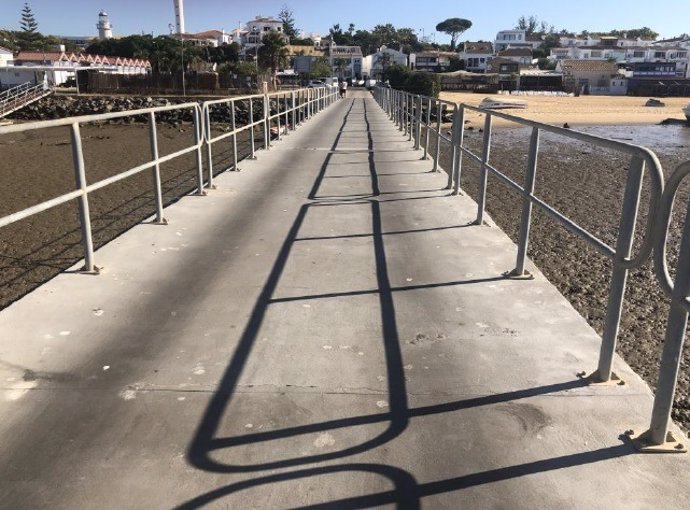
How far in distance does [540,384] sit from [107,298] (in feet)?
9.00

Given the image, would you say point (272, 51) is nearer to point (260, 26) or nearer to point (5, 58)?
point (5, 58)

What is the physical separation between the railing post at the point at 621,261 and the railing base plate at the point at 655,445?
0.50 m

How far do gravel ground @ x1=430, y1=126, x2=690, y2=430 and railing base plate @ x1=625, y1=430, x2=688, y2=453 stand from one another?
1.03m

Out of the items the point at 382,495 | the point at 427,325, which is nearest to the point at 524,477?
the point at 382,495

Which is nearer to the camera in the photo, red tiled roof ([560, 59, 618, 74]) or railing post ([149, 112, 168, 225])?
railing post ([149, 112, 168, 225])

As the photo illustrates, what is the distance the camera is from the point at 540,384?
2.97 meters

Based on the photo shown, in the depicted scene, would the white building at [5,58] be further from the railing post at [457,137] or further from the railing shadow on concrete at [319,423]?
the railing shadow on concrete at [319,423]

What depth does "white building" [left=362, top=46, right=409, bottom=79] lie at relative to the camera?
136 m

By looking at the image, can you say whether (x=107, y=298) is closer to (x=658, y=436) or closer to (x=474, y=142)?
(x=658, y=436)

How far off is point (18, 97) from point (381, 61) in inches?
3992

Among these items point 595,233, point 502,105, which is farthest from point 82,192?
point 502,105

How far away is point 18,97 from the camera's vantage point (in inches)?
1967

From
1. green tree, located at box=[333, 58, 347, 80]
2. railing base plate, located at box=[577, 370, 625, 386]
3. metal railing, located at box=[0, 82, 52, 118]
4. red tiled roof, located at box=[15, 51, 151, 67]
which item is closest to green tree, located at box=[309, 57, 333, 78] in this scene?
red tiled roof, located at box=[15, 51, 151, 67]

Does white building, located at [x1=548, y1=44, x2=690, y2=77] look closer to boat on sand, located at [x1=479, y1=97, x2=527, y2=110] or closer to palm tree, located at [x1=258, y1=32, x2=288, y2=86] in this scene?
palm tree, located at [x1=258, y1=32, x2=288, y2=86]
